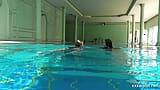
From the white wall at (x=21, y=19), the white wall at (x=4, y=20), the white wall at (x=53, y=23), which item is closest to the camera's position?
the white wall at (x=4, y=20)

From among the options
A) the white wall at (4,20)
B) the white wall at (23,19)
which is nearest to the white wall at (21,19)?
the white wall at (23,19)

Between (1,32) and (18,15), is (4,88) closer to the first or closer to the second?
(1,32)

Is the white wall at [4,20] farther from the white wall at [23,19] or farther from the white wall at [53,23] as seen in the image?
the white wall at [53,23]

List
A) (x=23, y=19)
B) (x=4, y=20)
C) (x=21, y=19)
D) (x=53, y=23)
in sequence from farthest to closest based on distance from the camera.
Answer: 1. (x=53, y=23)
2. (x=23, y=19)
3. (x=21, y=19)
4. (x=4, y=20)

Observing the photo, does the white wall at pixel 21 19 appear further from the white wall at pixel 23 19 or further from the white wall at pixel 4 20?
the white wall at pixel 4 20

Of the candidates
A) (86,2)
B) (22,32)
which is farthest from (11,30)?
(86,2)

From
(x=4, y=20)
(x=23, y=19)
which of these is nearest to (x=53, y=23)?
(x=23, y=19)

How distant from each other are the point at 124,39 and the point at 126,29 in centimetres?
163

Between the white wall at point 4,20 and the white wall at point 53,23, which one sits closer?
the white wall at point 4,20

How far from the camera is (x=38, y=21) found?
16016 millimetres

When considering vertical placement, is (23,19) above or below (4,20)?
above

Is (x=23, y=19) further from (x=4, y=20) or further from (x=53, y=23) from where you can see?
(x=53, y=23)

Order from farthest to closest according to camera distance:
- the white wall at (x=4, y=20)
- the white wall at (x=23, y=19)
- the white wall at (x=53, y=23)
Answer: the white wall at (x=53, y=23) → the white wall at (x=23, y=19) → the white wall at (x=4, y=20)

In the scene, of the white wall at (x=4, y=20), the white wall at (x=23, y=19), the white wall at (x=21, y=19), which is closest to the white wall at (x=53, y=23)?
the white wall at (x=23, y=19)
